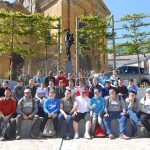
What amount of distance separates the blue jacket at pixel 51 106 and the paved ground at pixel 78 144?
123 centimetres

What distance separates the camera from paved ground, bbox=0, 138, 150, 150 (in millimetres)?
9531

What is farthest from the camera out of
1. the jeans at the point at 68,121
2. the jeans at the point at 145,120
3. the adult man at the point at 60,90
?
the adult man at the point at 60,90

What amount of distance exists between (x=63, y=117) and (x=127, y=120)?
1.96m

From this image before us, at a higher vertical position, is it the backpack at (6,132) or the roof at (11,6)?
the roof at (11,6)

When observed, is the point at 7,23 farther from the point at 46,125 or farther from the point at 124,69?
the point at 46,125

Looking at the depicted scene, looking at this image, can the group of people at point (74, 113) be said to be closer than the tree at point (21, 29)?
Yes

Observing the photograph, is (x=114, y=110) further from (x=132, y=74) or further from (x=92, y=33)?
(x=92, y=33)

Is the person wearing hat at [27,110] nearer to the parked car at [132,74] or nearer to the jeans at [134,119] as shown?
the jeans at [134,119]

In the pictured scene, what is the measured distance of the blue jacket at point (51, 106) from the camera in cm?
1170

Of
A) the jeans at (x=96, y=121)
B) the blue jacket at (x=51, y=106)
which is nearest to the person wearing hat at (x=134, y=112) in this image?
the jeans at (x=96, y=121)

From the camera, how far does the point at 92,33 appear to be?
25.2 m

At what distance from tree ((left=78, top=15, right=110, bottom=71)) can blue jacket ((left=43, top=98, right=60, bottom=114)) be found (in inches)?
500

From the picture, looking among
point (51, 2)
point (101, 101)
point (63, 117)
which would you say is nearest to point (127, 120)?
point (101, 101)

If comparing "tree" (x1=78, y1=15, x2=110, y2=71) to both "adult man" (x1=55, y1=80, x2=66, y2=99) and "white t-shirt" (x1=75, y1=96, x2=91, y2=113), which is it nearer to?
"adult man" (x1=55, y1=80, x2=66, y2=99)
